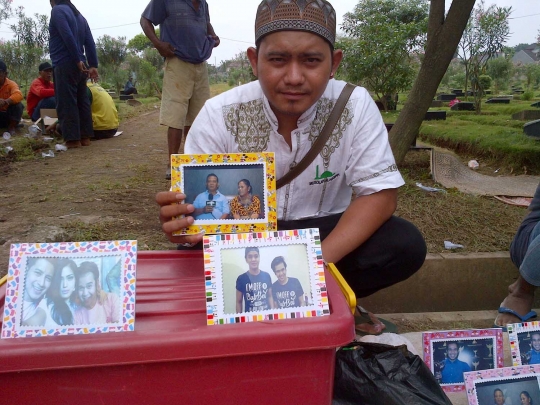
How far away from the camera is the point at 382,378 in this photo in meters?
1.32

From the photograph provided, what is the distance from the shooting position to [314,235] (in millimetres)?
1240

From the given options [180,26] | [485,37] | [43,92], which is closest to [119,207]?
A: [180,26]

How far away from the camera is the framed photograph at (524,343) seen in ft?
5.16

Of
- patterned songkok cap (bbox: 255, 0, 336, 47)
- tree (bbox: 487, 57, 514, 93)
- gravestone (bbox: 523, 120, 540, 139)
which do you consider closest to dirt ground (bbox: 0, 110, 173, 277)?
patterned songkok cap (bbox: 255, 0, 336, 47)

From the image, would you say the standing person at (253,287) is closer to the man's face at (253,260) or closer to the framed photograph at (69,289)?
the man's face at (253,260)

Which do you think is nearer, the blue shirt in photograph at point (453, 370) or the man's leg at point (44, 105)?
the blue shirt in photograph at point (453, 370)

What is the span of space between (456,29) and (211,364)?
3.37 metres

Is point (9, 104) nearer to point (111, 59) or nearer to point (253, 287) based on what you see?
point (253, 287)

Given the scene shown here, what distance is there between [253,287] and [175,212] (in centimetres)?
37

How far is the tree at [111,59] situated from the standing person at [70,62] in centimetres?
1555

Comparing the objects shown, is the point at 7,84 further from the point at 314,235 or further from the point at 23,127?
the point at 314,235

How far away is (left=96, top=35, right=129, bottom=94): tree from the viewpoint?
67.6 feet

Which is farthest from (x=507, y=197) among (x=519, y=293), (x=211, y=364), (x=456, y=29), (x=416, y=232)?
(x=211, y=364)

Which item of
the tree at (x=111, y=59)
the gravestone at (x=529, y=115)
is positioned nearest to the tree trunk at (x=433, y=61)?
the gravestone at (x=529, y=115)
